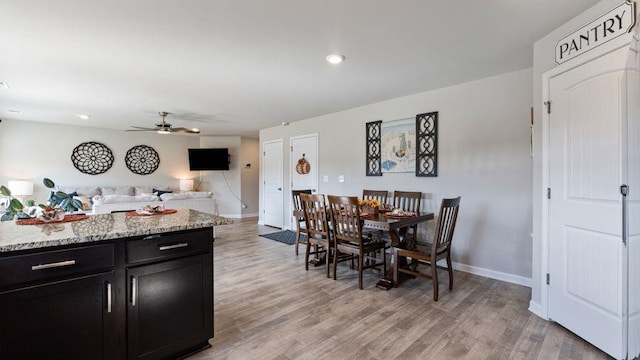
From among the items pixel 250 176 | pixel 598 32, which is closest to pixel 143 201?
pixel 250 176

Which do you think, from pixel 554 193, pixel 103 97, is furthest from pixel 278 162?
pixel 554 193

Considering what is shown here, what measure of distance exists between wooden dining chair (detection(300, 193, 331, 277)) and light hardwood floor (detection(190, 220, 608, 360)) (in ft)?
1.19

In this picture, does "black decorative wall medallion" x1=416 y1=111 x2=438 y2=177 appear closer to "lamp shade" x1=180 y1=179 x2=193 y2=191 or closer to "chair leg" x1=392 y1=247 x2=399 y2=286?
"chair leg" x1=392 y1=247 x2=399 y2=286

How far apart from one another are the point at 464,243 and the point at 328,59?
108 inches

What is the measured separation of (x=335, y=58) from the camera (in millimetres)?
2771

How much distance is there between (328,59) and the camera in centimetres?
281

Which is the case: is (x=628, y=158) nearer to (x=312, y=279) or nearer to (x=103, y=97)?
(x=312, y=279)

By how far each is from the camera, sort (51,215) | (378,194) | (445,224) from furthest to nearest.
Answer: (378,194) < (445,224) < (51,215)

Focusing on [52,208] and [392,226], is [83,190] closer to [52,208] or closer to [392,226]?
[52,208]

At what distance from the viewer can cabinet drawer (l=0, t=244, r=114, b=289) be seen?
1.31 m

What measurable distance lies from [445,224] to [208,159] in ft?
21.4

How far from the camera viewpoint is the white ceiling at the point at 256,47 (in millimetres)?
1983

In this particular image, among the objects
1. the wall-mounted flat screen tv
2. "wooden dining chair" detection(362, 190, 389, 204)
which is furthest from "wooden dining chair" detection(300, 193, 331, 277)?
the wall-mounted flat screen tv

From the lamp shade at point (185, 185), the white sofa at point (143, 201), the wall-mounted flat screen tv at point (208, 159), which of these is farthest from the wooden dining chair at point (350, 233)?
the lamp shade at point (185, 185)
